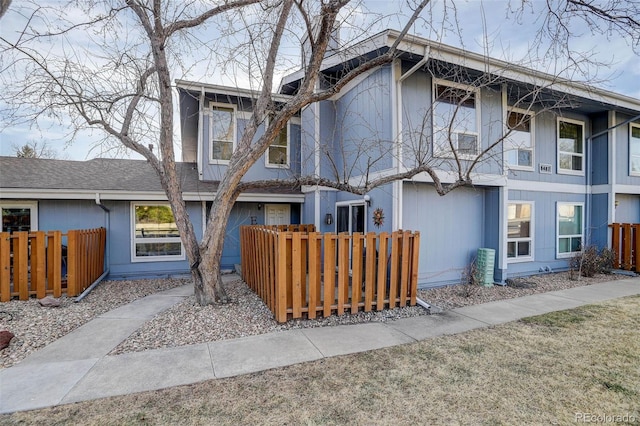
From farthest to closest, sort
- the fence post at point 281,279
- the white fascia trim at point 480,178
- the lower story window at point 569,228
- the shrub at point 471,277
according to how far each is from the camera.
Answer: the lower story window at point 569,228 → the shrub at point 471,277 → the white fascia trim at point 480,178 → the fence post at point 281,279

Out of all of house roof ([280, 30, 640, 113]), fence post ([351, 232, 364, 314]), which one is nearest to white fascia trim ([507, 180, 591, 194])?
house roof ([280, 30, 640, 113])

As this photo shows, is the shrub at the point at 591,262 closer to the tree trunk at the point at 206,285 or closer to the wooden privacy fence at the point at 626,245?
the wooden privacy fence at the point at 626,245

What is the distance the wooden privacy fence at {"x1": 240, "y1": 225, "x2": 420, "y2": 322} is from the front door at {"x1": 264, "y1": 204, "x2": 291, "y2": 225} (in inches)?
164

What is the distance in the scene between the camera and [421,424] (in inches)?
106

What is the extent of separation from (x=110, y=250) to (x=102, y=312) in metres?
3.88

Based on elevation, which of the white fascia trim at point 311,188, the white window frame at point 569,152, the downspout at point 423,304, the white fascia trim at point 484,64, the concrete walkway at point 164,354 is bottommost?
the concrete walkway at point 164,354

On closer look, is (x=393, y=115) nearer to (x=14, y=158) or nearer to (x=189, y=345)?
(x=189, y=345)

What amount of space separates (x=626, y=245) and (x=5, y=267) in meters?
16.3

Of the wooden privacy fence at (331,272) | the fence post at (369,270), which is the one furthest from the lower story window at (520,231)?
the fence post at (369,270)

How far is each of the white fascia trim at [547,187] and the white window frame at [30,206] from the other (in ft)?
A: 42.1

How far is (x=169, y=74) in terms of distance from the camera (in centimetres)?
629

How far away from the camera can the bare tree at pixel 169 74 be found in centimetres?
567

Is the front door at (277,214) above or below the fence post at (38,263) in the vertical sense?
above

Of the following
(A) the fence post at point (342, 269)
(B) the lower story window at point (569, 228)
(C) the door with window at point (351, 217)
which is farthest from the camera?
(B) the lower story window at point (569, 228)
